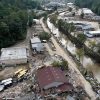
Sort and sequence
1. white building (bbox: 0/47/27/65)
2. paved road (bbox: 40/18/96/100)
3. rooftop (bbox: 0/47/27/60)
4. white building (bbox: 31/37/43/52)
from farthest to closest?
1. white building (bbox: 31/37/43/52)
2. rooftop (bbox: 0/47/27/60)
3. white building (bbox: 0/47/27/65)
4. paved road (bbox: 40/18/96/100)

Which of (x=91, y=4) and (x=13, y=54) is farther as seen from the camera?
(x=91, y=4)

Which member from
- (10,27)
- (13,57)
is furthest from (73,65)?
(10,27)

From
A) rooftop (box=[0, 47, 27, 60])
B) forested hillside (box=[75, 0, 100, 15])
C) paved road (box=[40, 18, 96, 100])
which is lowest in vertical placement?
paved road (box=[40, 18, 96, 100])

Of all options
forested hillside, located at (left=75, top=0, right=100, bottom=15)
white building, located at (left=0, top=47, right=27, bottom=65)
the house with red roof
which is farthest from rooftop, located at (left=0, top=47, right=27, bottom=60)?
forested hillside, located at (left=75, top=0, right=100, bottom=15)

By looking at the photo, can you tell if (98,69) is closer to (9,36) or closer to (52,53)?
(52,53)

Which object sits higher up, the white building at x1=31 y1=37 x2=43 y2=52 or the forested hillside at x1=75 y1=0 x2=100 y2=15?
the forested hillside at x1=75 y1=0 x2=100 y2=15

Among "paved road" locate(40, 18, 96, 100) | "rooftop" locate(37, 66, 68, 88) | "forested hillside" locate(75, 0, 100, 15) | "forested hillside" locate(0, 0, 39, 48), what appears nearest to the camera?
"rooftop" locate(37, 66, 68, 88)

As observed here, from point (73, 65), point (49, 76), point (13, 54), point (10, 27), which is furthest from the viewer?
point (10, 27)

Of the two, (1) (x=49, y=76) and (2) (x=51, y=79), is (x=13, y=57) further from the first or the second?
(2) (x=51, y=79)

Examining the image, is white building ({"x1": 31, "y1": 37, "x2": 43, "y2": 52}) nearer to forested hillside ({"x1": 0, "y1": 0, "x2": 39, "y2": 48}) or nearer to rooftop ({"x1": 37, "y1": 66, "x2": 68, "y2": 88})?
forested hillside ({"x1": 0, "y1": 0, "x2": 39, "y2": 48})
